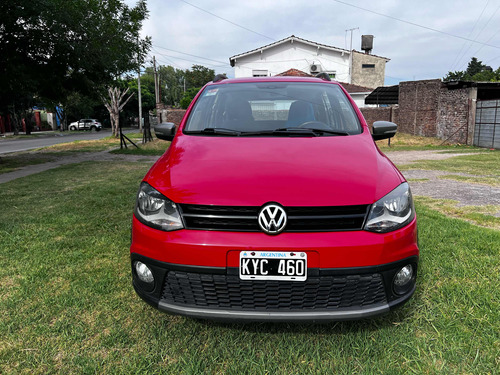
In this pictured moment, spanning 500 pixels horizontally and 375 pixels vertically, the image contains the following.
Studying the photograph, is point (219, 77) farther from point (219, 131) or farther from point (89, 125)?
point (89, 125)

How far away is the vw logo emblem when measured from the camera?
1.80m

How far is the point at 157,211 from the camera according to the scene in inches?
77.9

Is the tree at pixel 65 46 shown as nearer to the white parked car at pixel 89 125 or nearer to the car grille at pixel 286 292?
the car grille at pixel 286 292

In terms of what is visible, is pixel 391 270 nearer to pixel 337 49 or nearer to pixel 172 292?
pixel 172 292

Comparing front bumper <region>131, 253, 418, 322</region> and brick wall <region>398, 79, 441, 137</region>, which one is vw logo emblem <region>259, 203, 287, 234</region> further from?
brick wall <region>398, 79, 441, 137</region>

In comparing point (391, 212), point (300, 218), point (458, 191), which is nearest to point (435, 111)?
point (458, 191)

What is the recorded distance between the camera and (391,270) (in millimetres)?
1833

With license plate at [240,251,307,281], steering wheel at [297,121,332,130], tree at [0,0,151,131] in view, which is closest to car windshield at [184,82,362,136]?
steering wheel at [297,121,332,130]

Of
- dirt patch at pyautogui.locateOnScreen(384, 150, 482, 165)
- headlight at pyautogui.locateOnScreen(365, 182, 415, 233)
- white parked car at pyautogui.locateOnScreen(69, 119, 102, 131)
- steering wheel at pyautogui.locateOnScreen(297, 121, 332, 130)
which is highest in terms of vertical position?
white parked car at pyautogui.locateOnScreen(69, 119, 102, 131)

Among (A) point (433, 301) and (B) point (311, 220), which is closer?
(B) point (311, 220)

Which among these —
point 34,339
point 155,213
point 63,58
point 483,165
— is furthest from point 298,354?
point 63,58

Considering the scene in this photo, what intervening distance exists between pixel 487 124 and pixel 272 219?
17432 millimetres

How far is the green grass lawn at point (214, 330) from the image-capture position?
6.16 feet

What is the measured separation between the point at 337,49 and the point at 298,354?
32938 millimetres
